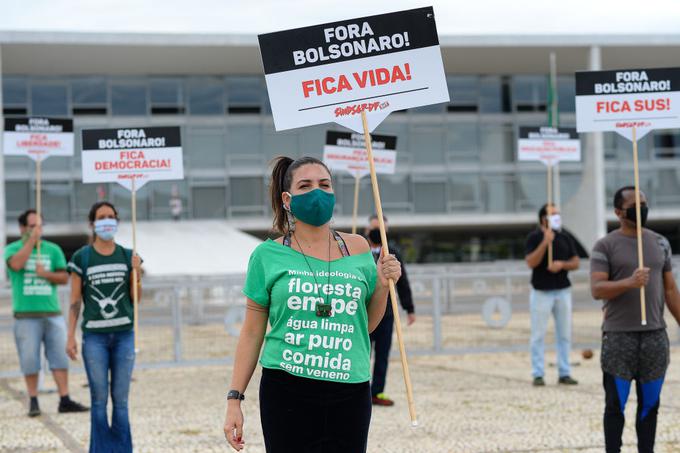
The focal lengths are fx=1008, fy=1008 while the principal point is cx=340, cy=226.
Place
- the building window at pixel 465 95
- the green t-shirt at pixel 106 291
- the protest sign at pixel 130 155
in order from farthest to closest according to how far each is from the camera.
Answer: the building window at pixel 465 95
the protest sign at pixel 130 155
the green t-shirt at pixel 106 291

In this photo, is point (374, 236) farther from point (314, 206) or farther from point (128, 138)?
point (314, 206)

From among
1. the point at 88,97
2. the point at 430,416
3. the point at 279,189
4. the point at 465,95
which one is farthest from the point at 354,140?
the point at 465,95

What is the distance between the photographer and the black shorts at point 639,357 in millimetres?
5984

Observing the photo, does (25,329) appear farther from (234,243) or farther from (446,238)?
(446,238)

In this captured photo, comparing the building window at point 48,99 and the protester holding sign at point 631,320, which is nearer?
the protester holding sign at point 631,320

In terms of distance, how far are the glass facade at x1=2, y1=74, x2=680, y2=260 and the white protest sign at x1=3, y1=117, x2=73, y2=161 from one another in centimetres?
3241

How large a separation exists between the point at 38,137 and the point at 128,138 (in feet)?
9.15

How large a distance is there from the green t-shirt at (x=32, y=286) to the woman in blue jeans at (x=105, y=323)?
2817 mm

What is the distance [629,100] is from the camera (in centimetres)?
738

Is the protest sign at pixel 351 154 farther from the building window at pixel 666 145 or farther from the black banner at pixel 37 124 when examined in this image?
the building window at pixel 666 145

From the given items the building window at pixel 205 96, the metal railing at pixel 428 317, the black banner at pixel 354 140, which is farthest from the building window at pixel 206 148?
the black banner at pixel 354 140

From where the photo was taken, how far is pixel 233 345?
13773 millimetres

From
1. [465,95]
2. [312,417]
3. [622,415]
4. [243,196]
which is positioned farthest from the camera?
[465,95]

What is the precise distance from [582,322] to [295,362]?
10.9 m
